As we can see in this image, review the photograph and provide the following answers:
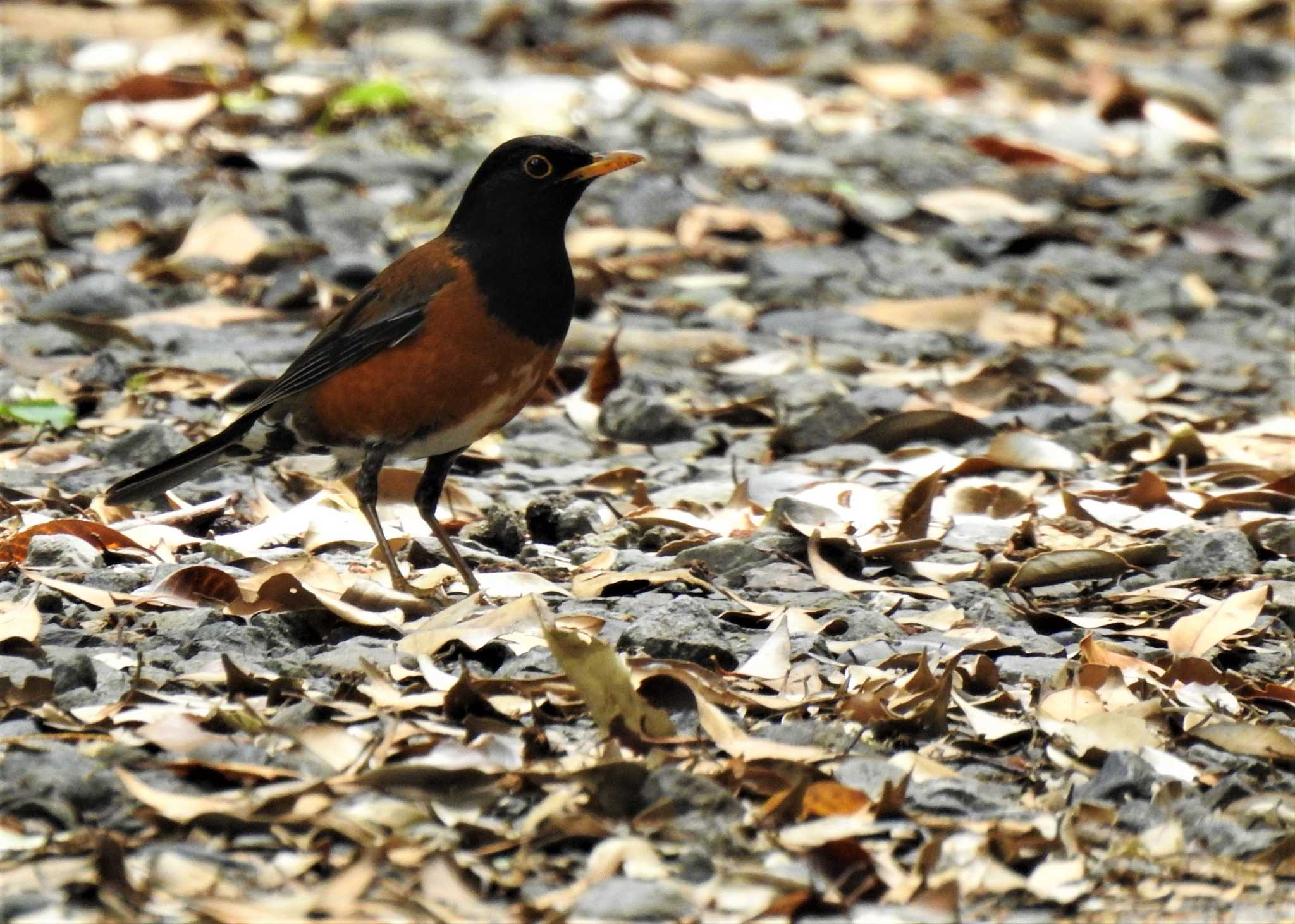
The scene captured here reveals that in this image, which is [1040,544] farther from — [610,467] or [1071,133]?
[1071,133]

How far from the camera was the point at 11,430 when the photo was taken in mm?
6758

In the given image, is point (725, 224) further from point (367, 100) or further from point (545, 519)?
point (545, 519)

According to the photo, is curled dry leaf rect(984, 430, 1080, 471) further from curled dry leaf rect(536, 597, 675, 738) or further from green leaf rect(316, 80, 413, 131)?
green leaf rect(316, 80, 413, 131)

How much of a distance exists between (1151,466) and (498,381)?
2427mm

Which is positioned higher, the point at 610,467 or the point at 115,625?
the point at 115,625

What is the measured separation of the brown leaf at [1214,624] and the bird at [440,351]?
198 cm

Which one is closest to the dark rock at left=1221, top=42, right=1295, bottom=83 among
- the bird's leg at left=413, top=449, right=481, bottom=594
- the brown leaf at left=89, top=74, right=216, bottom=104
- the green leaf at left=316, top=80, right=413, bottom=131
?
the green leaf at left=316, top=80, right=413, bottom=131

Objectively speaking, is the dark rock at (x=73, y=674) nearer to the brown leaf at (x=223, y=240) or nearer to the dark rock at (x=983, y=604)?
the dark rock at (x=983, y=604)

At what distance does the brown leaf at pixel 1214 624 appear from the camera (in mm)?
4922

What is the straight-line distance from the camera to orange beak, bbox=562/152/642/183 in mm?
6000

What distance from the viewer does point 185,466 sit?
595 centimetres

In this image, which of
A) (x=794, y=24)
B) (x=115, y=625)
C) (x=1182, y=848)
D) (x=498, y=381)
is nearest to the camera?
(x=1182, y=848)

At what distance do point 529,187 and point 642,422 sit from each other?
1391 mm

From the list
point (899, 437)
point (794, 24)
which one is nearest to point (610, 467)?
point (899, 437)
